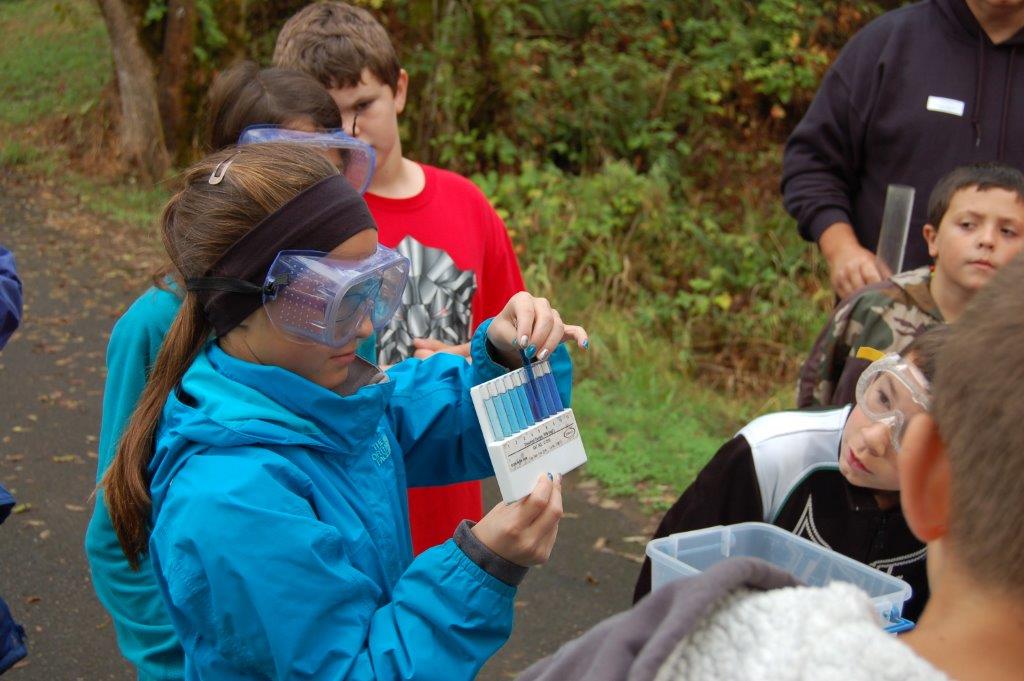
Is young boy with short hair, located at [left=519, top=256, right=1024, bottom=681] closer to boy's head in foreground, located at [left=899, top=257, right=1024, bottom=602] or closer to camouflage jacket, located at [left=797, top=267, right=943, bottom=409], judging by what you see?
boy's head in foreground, located at [left=899, top=257, right=1024, bottom=602]

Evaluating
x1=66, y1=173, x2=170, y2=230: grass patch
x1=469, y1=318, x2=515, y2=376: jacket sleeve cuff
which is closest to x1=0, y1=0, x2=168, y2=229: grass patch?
x1=66, y1=173, x2=170, y2=230: grass patch

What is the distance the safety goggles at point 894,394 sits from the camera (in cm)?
222

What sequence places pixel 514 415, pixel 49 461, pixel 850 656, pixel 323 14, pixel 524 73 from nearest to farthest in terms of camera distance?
pixel 850 656, pixel 514 415, pixel 323 14, pixel 49 461, pixel 524 73

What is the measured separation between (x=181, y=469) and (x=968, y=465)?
136 cm

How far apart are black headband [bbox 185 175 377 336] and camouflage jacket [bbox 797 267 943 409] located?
1859mm

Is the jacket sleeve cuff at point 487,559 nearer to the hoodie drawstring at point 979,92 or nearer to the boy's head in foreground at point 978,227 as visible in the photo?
the boy's head in foreground at point 978,227

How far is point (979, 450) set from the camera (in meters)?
1.03

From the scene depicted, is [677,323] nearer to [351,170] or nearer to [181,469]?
[351,170]

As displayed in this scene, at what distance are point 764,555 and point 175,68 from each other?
10.2 metres

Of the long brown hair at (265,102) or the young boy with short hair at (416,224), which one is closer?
the long brown hair at (265,102)

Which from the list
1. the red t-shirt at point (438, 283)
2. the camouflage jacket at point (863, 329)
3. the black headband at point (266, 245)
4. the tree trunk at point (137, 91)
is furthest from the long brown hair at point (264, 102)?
the tree trunk at point (137, 91)

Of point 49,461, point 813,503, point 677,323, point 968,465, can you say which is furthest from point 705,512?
point 677,323

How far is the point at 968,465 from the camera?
3.44 feet

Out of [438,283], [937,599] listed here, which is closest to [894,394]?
[937,599]
